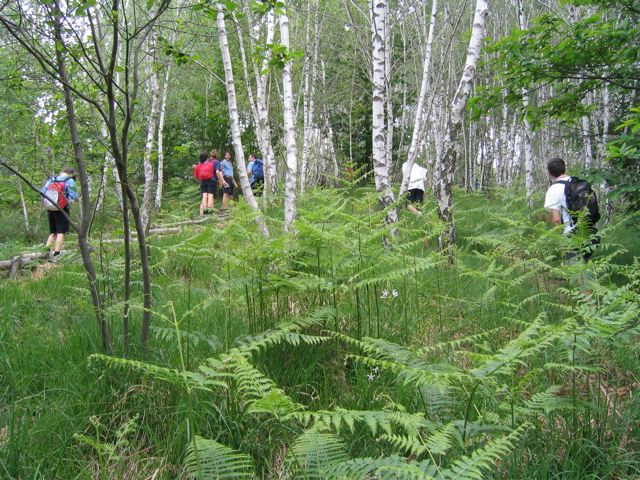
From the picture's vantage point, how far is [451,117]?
656 centimetres

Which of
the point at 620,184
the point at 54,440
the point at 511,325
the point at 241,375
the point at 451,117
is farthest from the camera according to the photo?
the point at 451,117

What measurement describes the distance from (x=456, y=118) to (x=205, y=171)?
29.2ft

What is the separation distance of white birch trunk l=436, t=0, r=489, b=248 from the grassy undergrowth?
2.76 meters

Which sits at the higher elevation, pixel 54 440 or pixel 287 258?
pixel 287 258

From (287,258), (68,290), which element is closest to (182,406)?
(287,258)

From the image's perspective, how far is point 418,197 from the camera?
10375 mm

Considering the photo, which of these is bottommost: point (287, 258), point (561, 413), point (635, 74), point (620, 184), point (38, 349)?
point (561, 413)

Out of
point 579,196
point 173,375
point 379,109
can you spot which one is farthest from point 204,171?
point 173,375

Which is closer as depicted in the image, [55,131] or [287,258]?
[287,258]

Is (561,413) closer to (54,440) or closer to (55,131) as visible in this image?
(54,440)

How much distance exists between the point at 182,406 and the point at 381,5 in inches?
243

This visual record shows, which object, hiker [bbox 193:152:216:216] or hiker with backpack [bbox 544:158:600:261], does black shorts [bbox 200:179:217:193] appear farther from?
hiker with backpack [bbox 544:158:600:261]

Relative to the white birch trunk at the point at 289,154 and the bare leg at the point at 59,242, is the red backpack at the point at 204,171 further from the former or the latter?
the white birch trunk at the point at 289,154

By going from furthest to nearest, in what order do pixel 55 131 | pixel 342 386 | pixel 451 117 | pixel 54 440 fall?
pixel 451 117 → pixel 55 131 → pixel 342 386 → pixel 54 440
